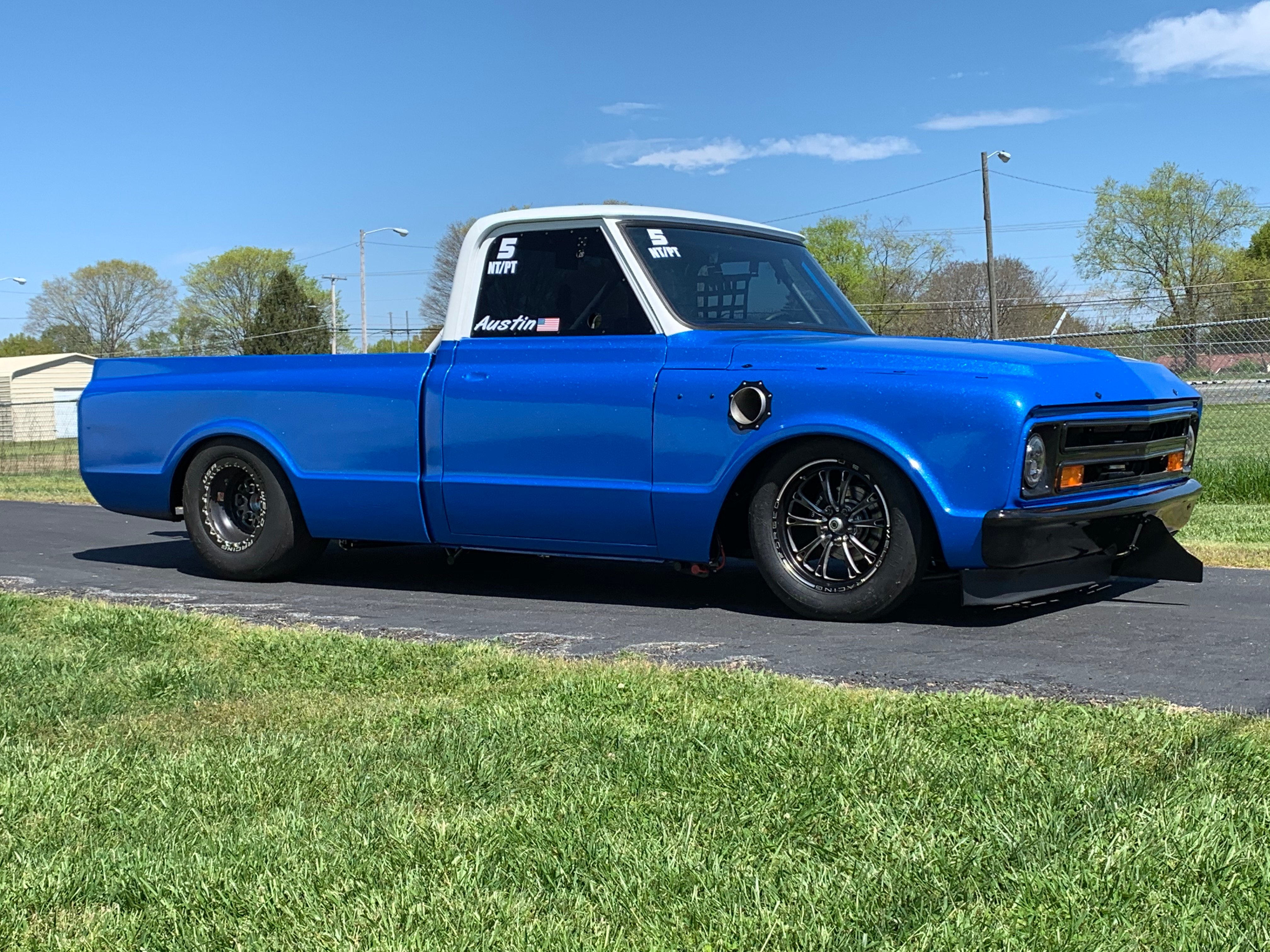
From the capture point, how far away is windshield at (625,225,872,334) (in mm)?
6926

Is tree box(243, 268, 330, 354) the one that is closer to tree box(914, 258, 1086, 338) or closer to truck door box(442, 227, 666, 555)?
tree box(914, 258, 1086, 338)

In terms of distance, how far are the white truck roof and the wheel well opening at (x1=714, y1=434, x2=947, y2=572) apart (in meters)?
1.51

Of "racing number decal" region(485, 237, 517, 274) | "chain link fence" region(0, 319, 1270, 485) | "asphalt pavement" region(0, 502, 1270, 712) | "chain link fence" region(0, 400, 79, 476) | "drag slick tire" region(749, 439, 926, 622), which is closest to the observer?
→ "asphalt pavement" region(0, 502, 1270, 712)

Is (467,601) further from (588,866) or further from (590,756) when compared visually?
(588,866)

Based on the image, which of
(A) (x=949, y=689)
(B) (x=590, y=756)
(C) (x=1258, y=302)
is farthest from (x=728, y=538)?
(C) (x=1258, y=302)

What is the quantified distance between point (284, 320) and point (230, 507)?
74801 mm

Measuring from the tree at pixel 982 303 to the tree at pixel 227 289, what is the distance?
40.7m

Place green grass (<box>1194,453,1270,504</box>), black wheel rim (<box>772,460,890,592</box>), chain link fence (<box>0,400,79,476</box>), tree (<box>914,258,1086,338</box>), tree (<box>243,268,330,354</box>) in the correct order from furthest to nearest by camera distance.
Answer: tree (<box>243,268,330,354</box>)
tree (<box>914,258,1086,338</box>)
chain link fence (<box>0,400,79,476</box>)
green grass (<box>1194,453,1270,504</box>)
black wheel rim (<box>772,460,890,592</box>)

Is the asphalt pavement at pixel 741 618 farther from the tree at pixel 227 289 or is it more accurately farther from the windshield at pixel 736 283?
the tree at pixel 227 289

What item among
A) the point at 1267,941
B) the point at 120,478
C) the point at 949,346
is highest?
the point at 949,346

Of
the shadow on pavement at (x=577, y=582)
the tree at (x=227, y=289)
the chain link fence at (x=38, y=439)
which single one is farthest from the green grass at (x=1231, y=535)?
the tree at (x=227, y=289)

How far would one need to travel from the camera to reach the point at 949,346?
20.4 feet

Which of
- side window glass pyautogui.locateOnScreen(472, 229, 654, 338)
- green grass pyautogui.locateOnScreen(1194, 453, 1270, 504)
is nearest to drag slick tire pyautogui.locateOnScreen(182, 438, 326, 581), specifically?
side window glass pyautogui.locateOnScreen(472, 229, 654, 338)

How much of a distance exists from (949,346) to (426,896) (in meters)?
4.06
